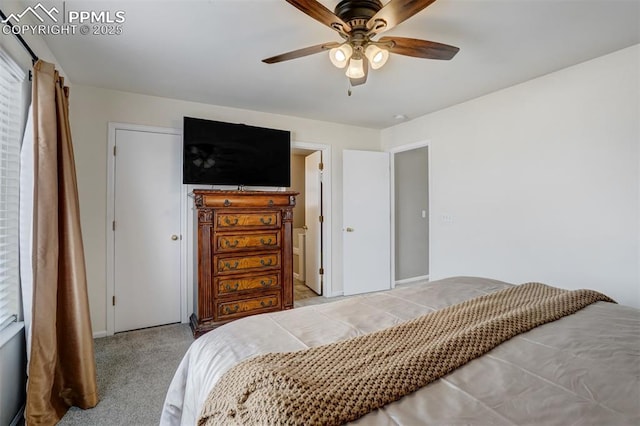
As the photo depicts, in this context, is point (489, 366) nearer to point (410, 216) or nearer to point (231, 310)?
point (231, 310)

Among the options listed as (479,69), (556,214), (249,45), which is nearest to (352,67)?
(249,45)

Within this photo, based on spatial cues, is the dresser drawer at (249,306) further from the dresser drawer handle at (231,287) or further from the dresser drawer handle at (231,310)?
the dresser drawer handle at (231,287)

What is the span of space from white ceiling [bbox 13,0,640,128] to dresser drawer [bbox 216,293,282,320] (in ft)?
6.80

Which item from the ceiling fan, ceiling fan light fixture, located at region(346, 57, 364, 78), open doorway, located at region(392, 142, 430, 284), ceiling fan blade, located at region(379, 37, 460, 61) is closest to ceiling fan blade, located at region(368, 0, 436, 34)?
the ceiling fan

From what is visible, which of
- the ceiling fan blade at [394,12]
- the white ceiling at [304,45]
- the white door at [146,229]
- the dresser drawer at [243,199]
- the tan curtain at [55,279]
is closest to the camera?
the ceiling fan blade at [394,12]

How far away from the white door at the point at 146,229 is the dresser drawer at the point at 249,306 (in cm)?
69

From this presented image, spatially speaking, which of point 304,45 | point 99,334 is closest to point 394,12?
point 304,45

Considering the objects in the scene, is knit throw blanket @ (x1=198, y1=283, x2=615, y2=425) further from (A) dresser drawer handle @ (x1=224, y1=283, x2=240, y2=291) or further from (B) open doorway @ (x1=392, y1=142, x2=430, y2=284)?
(B) open doorway @ (x1=392, y1=142, x2=430, y2=284)

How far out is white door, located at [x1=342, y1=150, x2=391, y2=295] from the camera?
4.17m

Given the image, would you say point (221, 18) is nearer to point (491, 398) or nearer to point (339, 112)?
point (339, 112)

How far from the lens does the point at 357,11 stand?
159 centimetres

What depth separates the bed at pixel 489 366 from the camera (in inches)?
29.5

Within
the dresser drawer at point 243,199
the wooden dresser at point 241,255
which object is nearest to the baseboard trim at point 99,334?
the wooden dresser at point 241,255

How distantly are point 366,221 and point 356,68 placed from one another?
8.51ft
